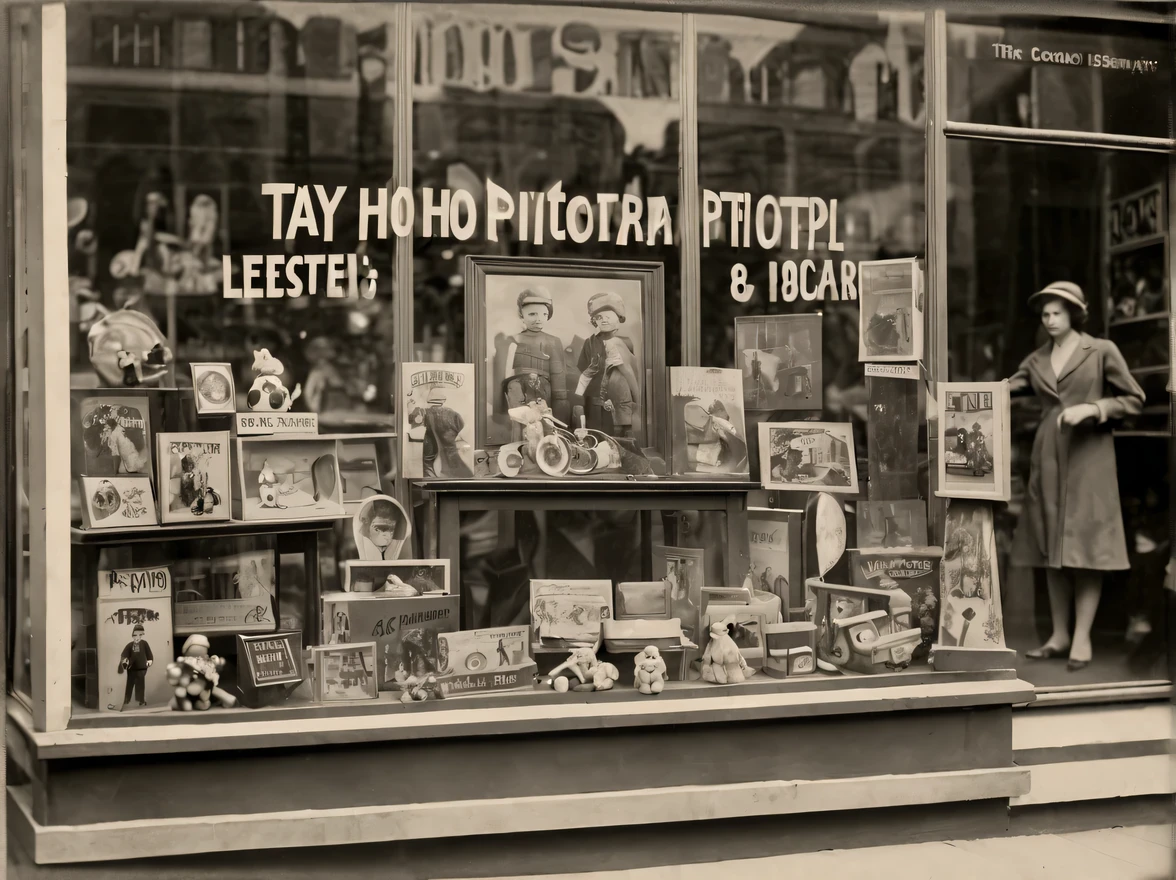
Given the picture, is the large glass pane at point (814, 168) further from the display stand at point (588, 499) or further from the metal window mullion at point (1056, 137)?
the display stand at point (588, 499)

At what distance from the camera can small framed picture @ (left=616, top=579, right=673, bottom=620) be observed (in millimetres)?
4578

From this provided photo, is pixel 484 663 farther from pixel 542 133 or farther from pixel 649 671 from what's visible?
pixel 542 133

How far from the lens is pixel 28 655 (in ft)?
14.2

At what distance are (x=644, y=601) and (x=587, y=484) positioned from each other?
1.82ft

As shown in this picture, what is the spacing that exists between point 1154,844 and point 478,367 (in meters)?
3.52

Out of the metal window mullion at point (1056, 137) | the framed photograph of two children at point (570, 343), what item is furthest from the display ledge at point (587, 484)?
the metal window mullion at point (1056, 137)

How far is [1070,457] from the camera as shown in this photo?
5.08 meters

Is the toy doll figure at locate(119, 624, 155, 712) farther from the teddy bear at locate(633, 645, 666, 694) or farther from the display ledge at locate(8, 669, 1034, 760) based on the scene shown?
the teddy bear at locate(633, 645, 666, 694)

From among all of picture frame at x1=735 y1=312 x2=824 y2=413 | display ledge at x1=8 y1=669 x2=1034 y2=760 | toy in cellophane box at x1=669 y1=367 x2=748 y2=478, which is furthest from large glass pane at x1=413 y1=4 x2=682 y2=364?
display ledge at x1=8 y1=669 x2=1034 y2=760

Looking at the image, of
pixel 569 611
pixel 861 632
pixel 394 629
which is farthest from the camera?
pixel 861 632

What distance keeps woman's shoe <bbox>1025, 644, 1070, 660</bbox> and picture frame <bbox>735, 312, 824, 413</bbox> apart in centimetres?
155

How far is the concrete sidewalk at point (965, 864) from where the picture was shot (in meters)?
4.23

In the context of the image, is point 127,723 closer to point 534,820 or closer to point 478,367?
point 534,820

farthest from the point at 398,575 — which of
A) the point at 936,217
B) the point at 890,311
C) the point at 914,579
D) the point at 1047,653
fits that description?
the point at 1047,653
